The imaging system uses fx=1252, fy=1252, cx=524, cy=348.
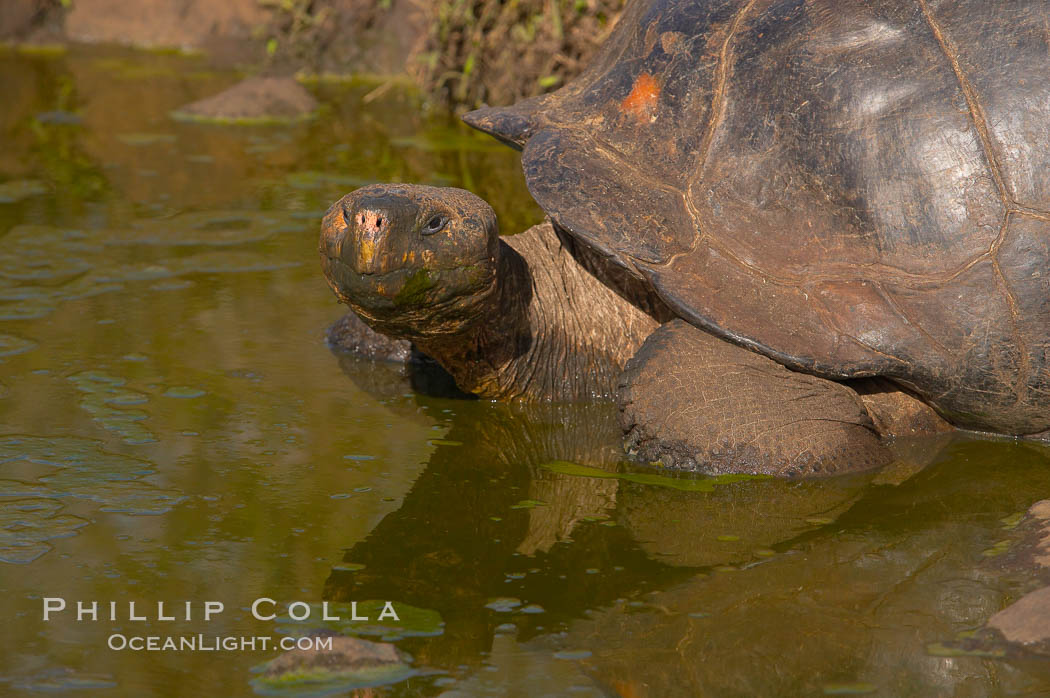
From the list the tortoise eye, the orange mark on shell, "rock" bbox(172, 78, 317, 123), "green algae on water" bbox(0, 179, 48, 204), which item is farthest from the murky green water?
"rock" bbox(172, 78, 317, 123)

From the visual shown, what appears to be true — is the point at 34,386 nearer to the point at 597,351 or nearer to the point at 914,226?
the point at 597,351

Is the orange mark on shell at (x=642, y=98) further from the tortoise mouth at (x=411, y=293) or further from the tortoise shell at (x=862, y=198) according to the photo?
the tortoise mouth at (x=411, y=293)

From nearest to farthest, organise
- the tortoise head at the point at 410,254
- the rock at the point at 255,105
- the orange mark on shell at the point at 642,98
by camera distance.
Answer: the tortoise head at the point at 410,254
the orange mark on shell at the point at 642,98
the rock at the point at 255,105

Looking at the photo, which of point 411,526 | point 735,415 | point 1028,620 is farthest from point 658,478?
point 1028,620

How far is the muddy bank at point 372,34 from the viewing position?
9094mm

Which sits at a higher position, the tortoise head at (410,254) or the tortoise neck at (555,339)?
the tortoise head at (410,254)

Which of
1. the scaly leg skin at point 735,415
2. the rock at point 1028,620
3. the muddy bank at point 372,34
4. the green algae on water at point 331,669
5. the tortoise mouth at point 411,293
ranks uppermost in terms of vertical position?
the muddy bank at point 372,34

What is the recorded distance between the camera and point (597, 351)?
180 inches

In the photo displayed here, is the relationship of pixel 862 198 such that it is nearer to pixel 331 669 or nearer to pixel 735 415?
pixel 735 415

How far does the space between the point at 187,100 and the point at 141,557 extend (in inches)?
311

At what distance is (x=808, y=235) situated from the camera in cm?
387

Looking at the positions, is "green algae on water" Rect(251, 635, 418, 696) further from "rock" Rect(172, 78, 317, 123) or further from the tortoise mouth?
"rock" Rect(172, 78, 317, 123)

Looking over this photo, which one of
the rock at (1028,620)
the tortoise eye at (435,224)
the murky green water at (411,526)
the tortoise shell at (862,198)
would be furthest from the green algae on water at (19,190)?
the rock at (1028,620)

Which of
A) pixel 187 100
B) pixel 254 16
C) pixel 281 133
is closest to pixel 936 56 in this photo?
pixel 281 133
